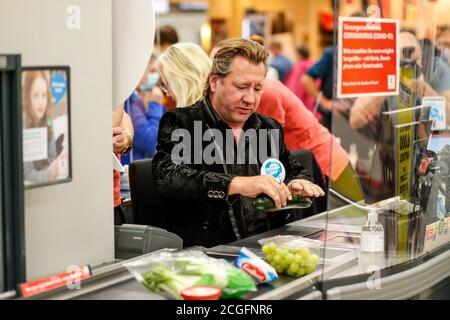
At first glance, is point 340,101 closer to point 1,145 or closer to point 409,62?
point 409,62

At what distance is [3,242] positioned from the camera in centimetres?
242

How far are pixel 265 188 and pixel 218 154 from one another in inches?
17.0

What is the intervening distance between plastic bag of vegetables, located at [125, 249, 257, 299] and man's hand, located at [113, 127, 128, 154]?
3.59 feet

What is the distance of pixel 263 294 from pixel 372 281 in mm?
479

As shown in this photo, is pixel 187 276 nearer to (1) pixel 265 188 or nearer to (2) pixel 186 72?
(1) pixel 265 188

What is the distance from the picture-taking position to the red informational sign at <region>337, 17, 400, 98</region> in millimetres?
2670

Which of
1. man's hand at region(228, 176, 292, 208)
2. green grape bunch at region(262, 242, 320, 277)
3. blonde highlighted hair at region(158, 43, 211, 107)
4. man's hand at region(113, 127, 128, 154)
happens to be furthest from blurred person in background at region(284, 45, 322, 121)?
green grape bunch at region(262, 242, 320, 277)

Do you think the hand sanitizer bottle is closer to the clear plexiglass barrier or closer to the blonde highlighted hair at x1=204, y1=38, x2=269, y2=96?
the clear plexiglass barrier

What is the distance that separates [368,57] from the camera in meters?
2.78

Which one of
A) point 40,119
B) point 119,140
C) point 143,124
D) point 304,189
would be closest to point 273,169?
point 304,189

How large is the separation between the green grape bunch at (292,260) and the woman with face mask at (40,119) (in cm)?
75

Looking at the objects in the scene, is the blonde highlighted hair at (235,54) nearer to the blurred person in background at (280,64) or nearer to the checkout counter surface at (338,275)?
the checkout counter surface at (338,275)
